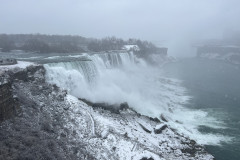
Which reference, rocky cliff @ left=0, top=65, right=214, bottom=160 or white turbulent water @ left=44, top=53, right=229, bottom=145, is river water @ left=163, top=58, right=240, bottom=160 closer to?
white turbulent water @ left=44, top=53, right=229, bottom=145

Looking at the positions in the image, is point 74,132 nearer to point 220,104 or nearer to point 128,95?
point 128,95

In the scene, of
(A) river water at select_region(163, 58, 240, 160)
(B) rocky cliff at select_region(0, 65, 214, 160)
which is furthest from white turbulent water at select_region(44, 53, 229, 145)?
(B) rocky cliff at select_region(0, 65, 214, 160)

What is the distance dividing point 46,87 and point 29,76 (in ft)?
10.1

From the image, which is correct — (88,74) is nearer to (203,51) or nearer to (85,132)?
(85,132)

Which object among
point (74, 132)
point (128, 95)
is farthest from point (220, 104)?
point (74, 132)

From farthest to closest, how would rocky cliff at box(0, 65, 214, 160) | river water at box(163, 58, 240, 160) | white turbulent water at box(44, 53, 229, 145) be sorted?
white turbulent water at box(44, 53, 229, 145)
river water at box(163, 58, 240, 160)
rocky cliff at box(0, 65, 214, 160)

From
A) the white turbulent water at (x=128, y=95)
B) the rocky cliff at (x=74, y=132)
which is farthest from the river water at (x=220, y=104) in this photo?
the rocky cliff at (x=74, y=132)

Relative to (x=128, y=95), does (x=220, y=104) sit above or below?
below

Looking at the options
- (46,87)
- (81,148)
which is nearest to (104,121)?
(81,148)

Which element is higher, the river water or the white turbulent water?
the white turbulent water

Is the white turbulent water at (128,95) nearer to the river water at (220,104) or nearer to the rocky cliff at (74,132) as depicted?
the river water at (220,104)

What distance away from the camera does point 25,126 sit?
17828mm

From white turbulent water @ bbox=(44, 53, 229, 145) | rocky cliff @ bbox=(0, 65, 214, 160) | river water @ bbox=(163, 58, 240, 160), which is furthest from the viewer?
white turbulent water @ bbox=(44, 53, 229, 145)

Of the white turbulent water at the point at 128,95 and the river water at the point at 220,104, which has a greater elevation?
the white turbulent water at the point at 128,95
